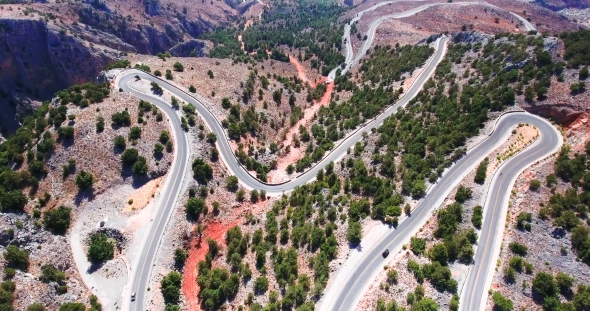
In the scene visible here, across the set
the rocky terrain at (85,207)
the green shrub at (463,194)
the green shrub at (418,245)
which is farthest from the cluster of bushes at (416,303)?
the rocky terrain at (85,207)

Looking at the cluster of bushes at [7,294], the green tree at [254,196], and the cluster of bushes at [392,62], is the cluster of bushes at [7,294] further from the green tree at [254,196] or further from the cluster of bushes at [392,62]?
the cluster of bushes at [392,62]

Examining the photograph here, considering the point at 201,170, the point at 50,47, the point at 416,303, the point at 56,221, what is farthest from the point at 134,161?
the point at 50,47

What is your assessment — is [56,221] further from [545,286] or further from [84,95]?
[545,286]

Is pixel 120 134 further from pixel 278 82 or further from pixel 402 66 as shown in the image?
pixel 402 66

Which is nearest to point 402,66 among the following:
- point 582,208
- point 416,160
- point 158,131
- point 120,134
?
point 416,160

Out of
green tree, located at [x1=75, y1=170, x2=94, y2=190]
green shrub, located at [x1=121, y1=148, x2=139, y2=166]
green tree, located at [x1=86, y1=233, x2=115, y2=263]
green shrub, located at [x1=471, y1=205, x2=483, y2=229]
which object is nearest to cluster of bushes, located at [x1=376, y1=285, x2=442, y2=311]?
green shrub, located at [x1=471, y1=205, x2=483, y2=229]

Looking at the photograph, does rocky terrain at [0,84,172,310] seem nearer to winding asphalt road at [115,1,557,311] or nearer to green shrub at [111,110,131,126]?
green shrub at [111,110,131,126]

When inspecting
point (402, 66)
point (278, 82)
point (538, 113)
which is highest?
point (402, 66)
